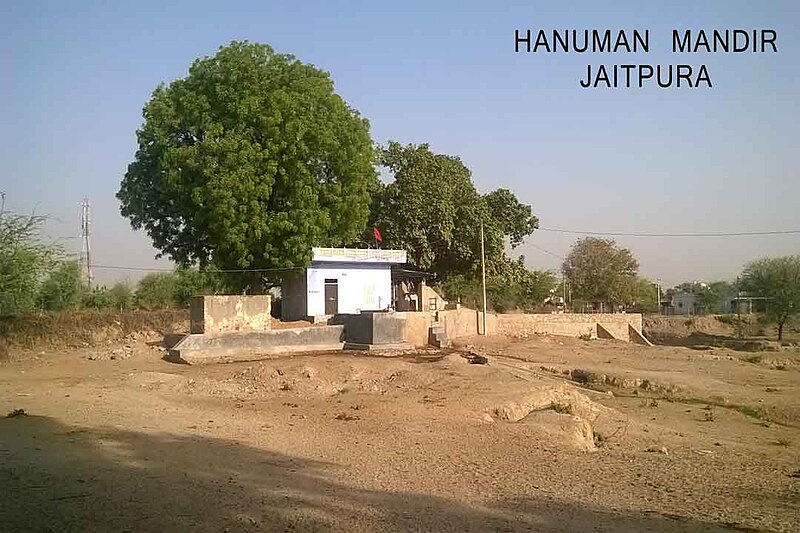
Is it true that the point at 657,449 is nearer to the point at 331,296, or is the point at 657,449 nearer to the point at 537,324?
the point at 331,296

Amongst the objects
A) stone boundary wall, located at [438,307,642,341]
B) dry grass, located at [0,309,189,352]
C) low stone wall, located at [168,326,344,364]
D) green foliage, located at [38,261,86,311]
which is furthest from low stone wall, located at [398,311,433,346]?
green foliage, located at [38,261,86,311]

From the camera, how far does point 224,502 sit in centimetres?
718

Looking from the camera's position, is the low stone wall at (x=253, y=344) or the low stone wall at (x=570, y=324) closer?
the low stone wall at (x=253, y=344)

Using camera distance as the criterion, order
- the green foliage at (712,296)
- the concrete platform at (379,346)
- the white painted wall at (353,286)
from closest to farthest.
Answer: the concrete platform at (379,346) < the white painted wall at (353,286) < the green foliage at (712,296)

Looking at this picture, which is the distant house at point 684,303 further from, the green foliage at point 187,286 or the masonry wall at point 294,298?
the masonry wall at point 294,298

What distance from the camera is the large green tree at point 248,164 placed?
1051 inches

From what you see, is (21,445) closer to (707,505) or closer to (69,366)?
(707,505)

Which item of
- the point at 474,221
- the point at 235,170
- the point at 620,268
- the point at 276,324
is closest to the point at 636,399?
the point at 276,324

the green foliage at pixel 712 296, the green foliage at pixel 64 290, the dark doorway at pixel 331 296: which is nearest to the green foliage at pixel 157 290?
the green foliage at pixel 64 290

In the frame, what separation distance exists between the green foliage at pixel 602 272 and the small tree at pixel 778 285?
984 cm

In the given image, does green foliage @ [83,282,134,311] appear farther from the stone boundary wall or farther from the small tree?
the small tree

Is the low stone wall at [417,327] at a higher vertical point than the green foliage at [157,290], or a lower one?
lower

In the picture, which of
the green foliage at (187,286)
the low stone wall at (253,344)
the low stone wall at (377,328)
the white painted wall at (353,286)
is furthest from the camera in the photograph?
the green foliage at (187,286)

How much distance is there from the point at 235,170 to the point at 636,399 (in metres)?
16.2
